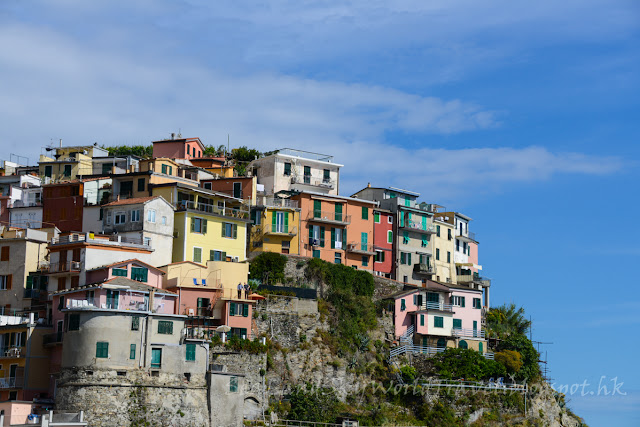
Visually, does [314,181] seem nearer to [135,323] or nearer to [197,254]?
[197,254]

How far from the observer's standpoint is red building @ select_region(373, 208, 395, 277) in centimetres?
9150

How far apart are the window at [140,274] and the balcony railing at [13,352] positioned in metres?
8.96

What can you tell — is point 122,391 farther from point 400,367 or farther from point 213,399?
point 400,367

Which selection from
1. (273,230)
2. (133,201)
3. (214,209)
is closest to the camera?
(133,201)

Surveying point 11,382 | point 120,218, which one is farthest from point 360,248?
point 11,382

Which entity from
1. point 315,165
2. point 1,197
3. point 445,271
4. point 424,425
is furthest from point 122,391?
point 445,271

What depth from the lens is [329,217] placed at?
8819 cm

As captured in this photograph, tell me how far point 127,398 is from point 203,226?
20.3 m

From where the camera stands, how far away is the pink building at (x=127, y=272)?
6731 centimetres

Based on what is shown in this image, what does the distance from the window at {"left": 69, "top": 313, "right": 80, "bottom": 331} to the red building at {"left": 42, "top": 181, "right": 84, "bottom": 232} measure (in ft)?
58.5

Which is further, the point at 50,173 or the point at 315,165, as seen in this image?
the point at 315,165

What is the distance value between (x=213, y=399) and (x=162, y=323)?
6126 millimetres

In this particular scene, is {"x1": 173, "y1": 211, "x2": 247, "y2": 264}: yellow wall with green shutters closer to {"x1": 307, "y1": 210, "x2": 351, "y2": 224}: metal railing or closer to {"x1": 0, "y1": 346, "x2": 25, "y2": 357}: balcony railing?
{"x1": 307, "y1": 210, "x2": 351, "y2": 224}: metal railing

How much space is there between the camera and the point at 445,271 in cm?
9894
